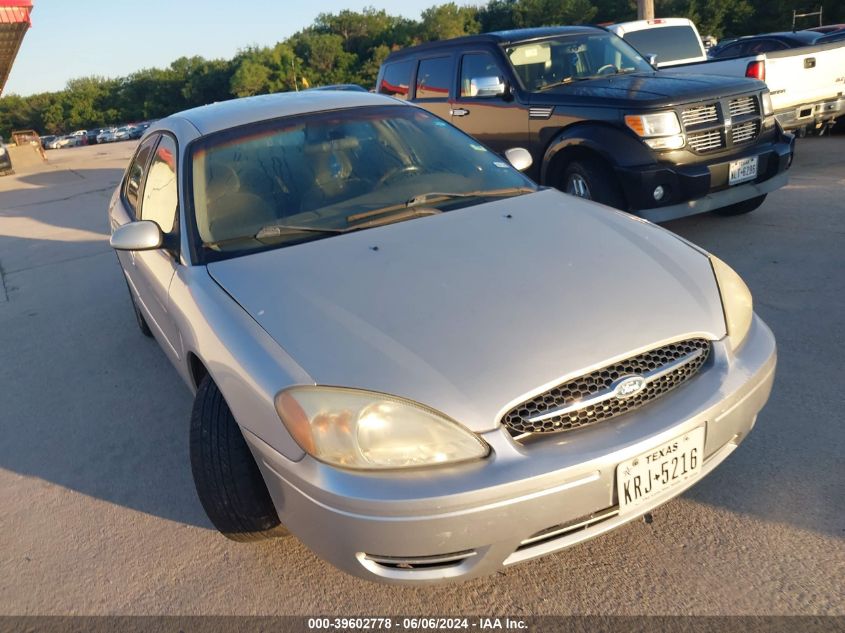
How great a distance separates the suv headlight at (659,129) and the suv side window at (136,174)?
11.0ft

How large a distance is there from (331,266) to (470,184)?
0.99 metres

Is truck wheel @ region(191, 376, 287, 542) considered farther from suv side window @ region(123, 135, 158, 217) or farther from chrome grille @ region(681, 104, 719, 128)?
chrome grille @ region(681, 104, 719, 128)

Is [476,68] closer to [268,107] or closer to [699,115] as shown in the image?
[699,115]

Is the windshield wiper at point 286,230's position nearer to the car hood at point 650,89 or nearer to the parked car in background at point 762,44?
the car hood at point 650,89

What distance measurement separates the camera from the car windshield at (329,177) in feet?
9.46

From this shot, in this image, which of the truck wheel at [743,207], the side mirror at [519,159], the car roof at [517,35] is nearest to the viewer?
the side mirror at [519,159]

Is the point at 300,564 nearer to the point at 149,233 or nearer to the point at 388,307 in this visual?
the point at 388,307

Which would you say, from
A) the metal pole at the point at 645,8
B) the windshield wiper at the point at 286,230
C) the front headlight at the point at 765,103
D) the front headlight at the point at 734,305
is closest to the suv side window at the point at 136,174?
the windshield wiper at the point at 286,230

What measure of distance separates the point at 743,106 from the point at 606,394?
4.33 m

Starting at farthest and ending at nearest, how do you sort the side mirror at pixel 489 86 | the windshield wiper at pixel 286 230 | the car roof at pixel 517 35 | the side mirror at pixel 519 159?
the car roof at pixel 517 35, the side mirror at pixel 489 86, the side mirror at pixel 519 159, the windshield wiper at pixel 286 230

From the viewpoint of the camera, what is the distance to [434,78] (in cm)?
707

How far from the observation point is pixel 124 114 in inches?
3693

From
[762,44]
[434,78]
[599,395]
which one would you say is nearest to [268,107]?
[599,395]

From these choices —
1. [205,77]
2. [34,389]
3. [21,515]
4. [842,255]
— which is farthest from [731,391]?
[205,77]
